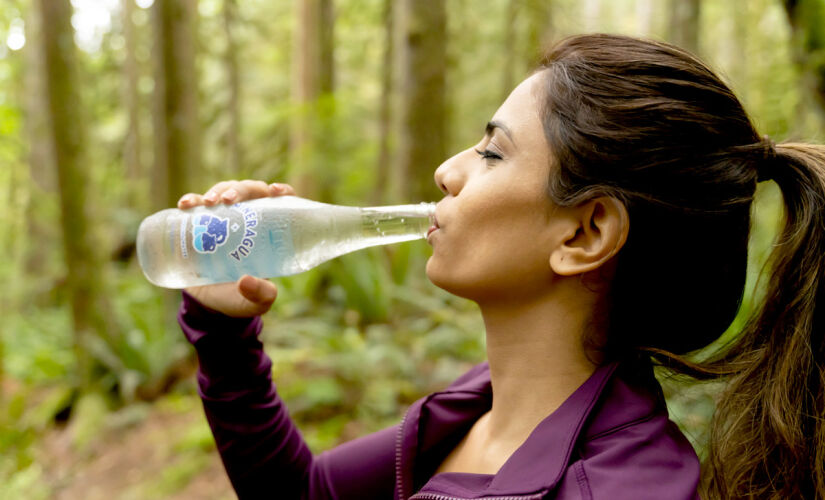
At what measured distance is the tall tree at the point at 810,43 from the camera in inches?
180

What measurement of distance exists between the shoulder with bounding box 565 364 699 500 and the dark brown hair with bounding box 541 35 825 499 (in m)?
0.17

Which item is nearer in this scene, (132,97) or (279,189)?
(279,189)

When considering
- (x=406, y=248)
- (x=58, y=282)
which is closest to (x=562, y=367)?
(x=406, y=248)

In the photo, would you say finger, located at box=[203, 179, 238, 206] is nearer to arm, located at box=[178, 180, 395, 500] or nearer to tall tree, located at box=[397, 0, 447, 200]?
arm, located at box=[178, 180, 395, 500]

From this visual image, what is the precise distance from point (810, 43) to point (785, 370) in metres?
4.02

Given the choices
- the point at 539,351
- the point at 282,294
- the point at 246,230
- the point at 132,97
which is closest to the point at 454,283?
the point at 539,351

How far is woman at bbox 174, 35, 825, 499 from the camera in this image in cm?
147

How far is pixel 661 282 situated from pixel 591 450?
1.48 feet

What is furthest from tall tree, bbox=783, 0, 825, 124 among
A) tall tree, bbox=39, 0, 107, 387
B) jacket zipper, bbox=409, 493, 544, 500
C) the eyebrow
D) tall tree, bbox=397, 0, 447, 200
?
tall tree, bbox=39, 0, 107, 387

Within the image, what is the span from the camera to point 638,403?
1.44m

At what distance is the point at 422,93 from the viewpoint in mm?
5828

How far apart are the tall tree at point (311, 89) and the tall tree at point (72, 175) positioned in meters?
2.81

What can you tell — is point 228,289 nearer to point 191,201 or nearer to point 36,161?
point 191,201

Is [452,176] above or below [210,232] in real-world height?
above
